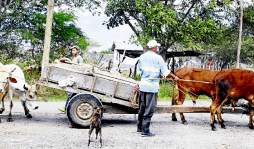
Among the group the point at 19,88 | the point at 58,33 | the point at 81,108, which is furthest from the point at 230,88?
the point at 58,33

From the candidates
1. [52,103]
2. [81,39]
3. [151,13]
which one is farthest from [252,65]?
[52,103]

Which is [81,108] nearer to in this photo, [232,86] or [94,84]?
[94,84]

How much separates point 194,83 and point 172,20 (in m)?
20.5

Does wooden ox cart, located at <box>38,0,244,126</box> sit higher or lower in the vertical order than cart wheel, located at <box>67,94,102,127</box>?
higher

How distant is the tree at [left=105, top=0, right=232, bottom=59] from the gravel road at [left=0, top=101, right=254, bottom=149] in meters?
20.1

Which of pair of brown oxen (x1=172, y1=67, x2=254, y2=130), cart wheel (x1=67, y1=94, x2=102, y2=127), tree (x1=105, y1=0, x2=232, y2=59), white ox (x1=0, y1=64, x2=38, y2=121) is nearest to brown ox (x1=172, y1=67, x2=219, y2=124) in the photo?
pair of brown oxen (x1=172, y1=67, x2=254, y2=130)

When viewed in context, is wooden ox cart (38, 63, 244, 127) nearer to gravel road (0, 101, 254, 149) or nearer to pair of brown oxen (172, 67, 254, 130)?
gravel road (0, 101, 254, 149)

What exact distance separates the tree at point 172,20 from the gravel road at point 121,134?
2009 cm

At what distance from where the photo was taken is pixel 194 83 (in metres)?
15.2

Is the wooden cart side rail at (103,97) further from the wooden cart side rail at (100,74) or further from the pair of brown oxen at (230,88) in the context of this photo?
the pair of brown oxen at (230,88)

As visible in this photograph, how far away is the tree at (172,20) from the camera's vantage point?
36.0 meters

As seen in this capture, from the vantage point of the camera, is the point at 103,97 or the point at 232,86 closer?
the point at 103,97

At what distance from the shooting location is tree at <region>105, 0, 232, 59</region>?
36.0m

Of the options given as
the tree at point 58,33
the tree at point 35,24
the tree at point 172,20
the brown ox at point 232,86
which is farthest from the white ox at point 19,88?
the tree at point 172,20
